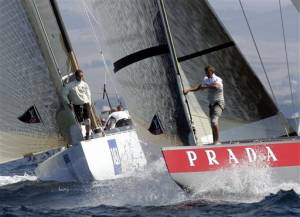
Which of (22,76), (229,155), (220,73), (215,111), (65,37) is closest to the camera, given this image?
(229,155)

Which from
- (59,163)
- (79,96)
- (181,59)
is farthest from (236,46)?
(59,163)

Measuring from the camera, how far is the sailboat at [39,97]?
572 inches

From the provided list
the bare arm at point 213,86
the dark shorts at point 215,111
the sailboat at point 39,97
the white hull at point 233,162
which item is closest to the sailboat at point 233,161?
the white hull at point 233,162

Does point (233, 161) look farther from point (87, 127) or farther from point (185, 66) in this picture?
point (87, 127)

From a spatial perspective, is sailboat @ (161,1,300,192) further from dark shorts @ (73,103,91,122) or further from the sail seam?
dark shorts @ (73,103,91,122)

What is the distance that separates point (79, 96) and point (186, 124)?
3.52m

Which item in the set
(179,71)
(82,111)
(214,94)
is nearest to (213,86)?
(214,94)

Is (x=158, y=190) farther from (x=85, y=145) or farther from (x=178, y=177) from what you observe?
(x=85, y=145)

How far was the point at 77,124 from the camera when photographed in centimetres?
1440

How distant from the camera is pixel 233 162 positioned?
10.1 m

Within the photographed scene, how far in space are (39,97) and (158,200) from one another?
491 cm

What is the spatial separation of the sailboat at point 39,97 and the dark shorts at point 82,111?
193 millimetres

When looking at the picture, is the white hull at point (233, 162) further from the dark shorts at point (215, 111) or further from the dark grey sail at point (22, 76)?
the dark grey sail at point (22, 76)

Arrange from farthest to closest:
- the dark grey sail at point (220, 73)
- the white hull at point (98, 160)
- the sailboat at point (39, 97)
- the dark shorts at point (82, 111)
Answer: the sailboat at point (39, 97) < the dark shorts at point (82, 111) < the white hull at point (98, 160) < the dark grey sail at point (220, 73)
